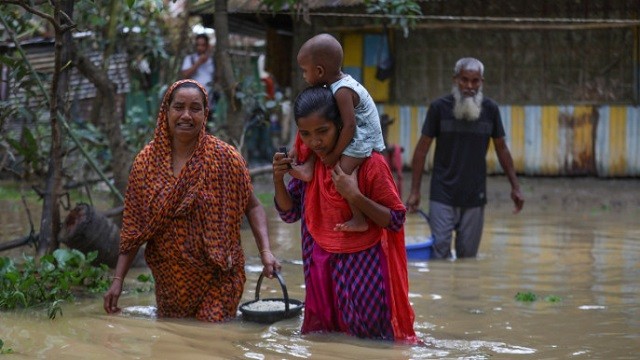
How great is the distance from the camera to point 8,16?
7.77 meters

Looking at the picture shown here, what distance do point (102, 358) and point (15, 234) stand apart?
586 centimetres

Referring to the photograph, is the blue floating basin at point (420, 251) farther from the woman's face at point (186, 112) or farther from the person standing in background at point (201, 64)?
the person standing in background at point (201, 64)

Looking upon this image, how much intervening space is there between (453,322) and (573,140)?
8.99 meters

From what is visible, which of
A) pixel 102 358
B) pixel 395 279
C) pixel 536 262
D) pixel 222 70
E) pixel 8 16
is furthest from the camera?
pixel 222 70

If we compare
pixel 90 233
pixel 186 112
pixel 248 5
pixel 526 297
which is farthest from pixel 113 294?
pixel 248 5

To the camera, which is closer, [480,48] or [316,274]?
[316,274]

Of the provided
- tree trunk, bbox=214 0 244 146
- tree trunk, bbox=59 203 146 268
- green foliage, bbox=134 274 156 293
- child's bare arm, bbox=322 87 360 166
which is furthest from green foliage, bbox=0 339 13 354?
tree trunk, bbox=214 0 244 146

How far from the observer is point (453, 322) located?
243 inches

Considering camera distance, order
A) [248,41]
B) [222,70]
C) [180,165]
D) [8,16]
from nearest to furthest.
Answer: [180,165]
[8,16]
[222,70]
[248,41]

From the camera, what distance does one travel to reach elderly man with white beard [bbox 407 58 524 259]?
27.0ft

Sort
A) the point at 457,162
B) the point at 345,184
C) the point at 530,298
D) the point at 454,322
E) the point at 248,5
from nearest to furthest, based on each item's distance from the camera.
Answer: the point at 345,184
the point at 454,322
the point at 530,298
the point at 457,162
the point at 248,5

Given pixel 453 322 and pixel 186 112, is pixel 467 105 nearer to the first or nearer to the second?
pixel 453 322

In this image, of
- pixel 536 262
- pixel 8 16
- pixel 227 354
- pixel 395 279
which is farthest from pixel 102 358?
pixel 536 262

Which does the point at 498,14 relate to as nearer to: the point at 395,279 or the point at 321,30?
the point at 321,30
